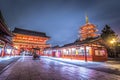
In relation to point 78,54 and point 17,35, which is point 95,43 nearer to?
point 78,54

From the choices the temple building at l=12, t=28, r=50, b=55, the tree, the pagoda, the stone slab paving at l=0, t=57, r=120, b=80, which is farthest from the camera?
the pagoda

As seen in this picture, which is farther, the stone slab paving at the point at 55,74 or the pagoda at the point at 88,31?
the pagoda at the point at 88,31

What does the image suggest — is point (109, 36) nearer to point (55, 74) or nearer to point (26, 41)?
point (55, 74)

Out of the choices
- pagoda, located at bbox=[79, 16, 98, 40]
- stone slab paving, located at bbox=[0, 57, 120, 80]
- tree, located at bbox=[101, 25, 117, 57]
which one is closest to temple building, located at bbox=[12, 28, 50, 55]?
pagoda, located at bbox=[79, 16, 98, 40]

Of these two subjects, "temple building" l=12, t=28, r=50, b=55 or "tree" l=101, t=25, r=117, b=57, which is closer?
"tree" l=101, t=25, r=117, b=57

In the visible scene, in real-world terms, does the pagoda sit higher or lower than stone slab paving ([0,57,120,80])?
higher

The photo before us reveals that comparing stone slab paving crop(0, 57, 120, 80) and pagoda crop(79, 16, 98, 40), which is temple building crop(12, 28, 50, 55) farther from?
stone slab paving crop(0, 57, 120, 80)

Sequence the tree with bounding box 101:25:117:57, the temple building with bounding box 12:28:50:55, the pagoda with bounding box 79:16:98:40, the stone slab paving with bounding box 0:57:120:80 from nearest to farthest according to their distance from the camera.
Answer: the stone slab paving with bounding box 0:57:120:80
the tree with bounding box 101:25:117:57
the temple building with bounding box 12:28:50:55
the pagoda with bounding box 79:16:98:40

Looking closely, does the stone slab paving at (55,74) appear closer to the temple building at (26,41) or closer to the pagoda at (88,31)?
the temple building at (26,41)

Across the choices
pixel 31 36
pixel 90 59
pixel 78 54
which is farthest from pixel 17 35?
pixel 90 59

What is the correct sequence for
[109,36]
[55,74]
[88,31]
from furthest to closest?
[88,31], [109,36], [55,74]

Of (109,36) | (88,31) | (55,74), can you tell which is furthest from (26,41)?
(55,74)

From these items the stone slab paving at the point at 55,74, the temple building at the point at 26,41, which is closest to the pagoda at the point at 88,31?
the temple building at the point at 26,41

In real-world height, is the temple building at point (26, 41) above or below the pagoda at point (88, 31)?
below
